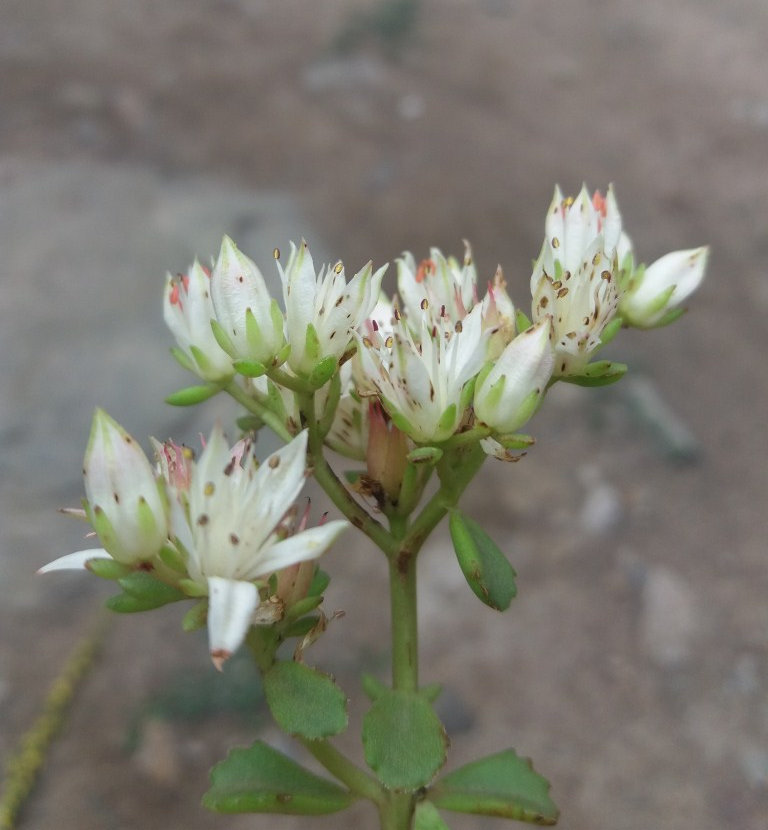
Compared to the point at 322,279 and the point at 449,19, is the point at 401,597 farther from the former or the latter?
the point at 449,19

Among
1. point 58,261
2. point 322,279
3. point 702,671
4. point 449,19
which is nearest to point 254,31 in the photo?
point 449,19

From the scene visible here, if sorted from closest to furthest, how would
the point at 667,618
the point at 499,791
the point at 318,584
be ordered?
the point at 318,584 → the point at 499,791 → the point at 667,618

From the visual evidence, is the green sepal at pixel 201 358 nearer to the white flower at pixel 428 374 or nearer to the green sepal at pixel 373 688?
the white flower at pixel 428 374

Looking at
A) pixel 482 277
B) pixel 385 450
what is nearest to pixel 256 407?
pixel 385 450

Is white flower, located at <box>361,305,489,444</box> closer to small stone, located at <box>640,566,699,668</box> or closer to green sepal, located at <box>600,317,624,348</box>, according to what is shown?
green sepal, located at <box>600,317,624,348</box>

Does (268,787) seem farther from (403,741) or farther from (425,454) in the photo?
(425,454)
